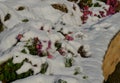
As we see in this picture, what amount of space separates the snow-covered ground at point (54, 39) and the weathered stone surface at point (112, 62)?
0.68 ft

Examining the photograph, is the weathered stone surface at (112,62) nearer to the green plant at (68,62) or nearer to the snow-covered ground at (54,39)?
the snow-covered ground at (54,39)

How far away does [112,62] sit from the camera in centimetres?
951

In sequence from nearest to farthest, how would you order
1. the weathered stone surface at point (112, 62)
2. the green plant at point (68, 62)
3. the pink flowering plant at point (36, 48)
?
1. the green plant at point (68, 62)
2. the pink flowering plant at point (36, 48)
3. the weathered stone surface at point (112, 62)

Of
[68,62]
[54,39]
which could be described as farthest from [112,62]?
[54,39]

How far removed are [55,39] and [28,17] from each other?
2.42 m

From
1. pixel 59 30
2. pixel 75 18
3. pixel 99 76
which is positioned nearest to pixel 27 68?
pixel 99 76

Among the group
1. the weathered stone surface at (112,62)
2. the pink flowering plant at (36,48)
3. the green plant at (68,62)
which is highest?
the pink flowering plant at (36,48)

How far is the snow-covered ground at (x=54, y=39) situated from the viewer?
823cm

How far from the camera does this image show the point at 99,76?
8297mm

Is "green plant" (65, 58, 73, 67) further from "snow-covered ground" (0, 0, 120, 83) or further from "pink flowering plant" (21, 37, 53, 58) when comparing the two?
"pink flowering plant" (21, 37, 53, 58)

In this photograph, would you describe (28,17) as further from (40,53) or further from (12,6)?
(40,53)

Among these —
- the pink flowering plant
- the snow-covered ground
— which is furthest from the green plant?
the pink flowering plant

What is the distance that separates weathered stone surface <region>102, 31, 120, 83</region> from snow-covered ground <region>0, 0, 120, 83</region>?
206mm

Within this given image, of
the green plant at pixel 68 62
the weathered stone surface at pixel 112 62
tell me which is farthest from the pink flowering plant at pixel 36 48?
the weathered stone surface at pixel 112 62
